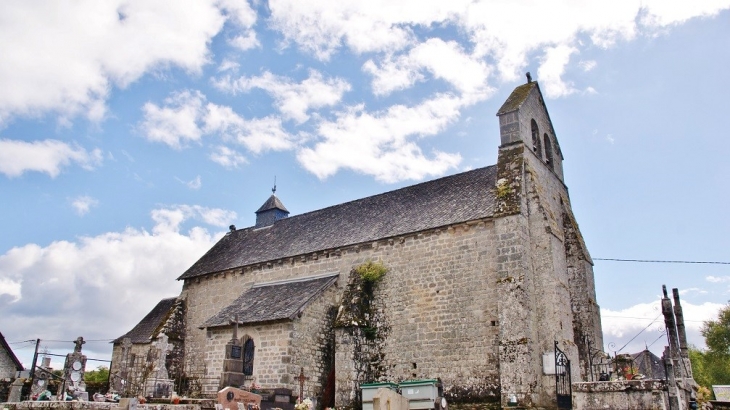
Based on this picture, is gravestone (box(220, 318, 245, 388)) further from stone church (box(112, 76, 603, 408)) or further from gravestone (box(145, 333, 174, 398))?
gravestone (box(145, 333, 174, 398))

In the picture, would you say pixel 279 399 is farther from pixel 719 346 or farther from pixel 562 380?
pixel 719 346

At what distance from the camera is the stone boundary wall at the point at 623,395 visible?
10.5 m

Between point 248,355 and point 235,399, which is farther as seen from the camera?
point 248,355

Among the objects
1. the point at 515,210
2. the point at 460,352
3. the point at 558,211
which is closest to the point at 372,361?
the point at 460,352

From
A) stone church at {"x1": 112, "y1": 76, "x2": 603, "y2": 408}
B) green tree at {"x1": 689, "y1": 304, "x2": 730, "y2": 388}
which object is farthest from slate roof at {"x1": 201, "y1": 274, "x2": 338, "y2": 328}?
green tree at {"x1": 689, "y1": 304, "x2": 730, "y2": 388}

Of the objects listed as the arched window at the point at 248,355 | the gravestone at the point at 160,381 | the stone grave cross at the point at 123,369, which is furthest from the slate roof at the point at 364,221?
the gravestone at the point at 160,381

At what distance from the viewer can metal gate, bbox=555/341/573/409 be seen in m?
16.2

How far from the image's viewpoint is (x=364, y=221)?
2416 cm

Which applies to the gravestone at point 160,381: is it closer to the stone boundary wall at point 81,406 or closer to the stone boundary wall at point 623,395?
the stone boundary wall at point 81,406

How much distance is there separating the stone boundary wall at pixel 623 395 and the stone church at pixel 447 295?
17.7 ft

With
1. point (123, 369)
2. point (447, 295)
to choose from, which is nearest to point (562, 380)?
point (447, 295)

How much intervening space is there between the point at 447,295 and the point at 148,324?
797 inches

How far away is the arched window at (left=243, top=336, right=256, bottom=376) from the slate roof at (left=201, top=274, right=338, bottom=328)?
2.77 feet

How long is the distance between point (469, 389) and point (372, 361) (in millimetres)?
3976
